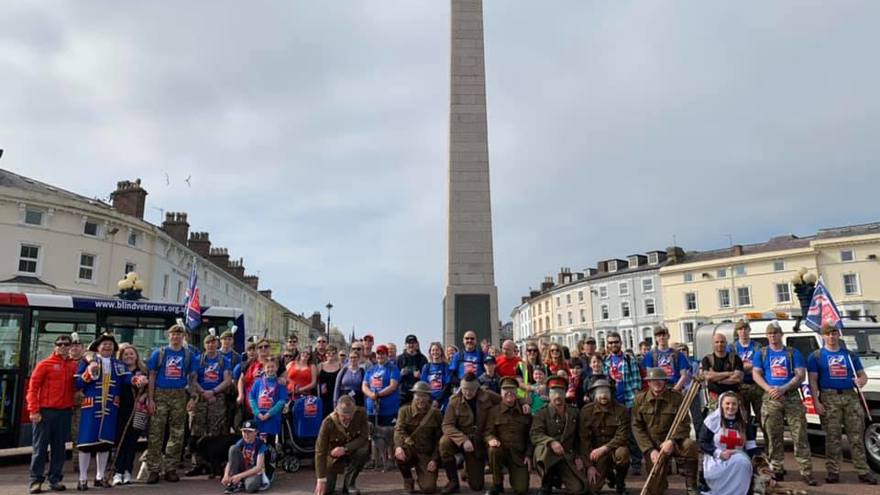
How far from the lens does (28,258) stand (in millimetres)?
25453

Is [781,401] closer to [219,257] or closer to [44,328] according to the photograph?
[44,328]

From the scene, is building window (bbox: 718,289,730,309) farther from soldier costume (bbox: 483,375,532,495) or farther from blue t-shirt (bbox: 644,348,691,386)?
soldier costume (bbox: 483,375,532,495)

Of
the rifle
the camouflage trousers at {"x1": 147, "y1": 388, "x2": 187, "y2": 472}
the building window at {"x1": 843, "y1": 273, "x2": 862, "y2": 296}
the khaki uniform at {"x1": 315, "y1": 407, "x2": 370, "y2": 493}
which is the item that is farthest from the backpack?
the building window at {"x1": 843, "y1": 273, "x2": 862, "y2": 296}

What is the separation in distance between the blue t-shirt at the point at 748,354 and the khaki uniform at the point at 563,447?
8.80 feet

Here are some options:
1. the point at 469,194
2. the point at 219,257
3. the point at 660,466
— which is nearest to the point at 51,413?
the point at 660,466

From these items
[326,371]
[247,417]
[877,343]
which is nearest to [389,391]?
[326,371]

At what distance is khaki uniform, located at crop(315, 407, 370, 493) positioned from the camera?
21.7ft

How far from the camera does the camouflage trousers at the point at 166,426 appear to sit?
7.56 m

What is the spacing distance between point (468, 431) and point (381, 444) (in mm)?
1969

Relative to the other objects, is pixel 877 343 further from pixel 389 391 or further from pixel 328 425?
pixel 328 425

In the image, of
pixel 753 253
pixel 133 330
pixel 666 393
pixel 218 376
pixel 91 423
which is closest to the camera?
pixel 666 393

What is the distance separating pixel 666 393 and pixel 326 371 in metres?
4.89

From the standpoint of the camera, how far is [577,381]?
7742mm

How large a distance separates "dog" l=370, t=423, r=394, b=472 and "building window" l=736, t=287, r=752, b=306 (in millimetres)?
42947
